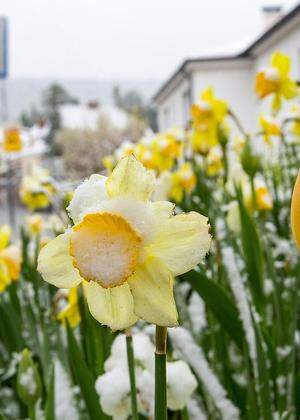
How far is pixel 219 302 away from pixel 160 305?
391mm

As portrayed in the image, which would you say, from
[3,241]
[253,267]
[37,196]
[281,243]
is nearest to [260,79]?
[281,243]

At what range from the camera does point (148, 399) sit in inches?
22.8

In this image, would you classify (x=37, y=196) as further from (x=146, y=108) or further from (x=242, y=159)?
(x=146, y=108)

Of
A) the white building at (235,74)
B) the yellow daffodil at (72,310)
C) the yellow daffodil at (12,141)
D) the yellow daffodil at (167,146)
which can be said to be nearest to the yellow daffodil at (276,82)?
the yellow daffodil at (167,146)

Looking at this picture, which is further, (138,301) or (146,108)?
(146,108)

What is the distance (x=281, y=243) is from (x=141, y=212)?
835 mm

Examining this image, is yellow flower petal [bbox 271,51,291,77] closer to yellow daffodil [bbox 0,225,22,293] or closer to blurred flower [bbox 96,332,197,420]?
yellow daffodil [bbox 0,225,22,293]

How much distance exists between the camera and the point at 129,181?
330 mm

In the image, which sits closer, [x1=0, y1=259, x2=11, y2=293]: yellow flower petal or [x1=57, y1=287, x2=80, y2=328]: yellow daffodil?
[x1=57, y1=287, x2=80, y2=328]: yellow daffodil

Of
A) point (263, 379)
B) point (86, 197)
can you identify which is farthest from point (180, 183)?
point (86, 197)

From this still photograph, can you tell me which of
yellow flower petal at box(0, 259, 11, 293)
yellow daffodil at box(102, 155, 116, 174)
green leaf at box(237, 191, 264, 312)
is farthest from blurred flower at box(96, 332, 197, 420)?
yellow daffodil at box(102, 155, 116, 174)

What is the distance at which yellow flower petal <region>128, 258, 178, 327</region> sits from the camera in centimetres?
31

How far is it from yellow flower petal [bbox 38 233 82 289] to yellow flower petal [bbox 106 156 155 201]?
36 mm

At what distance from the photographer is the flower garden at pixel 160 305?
12.3 inches
